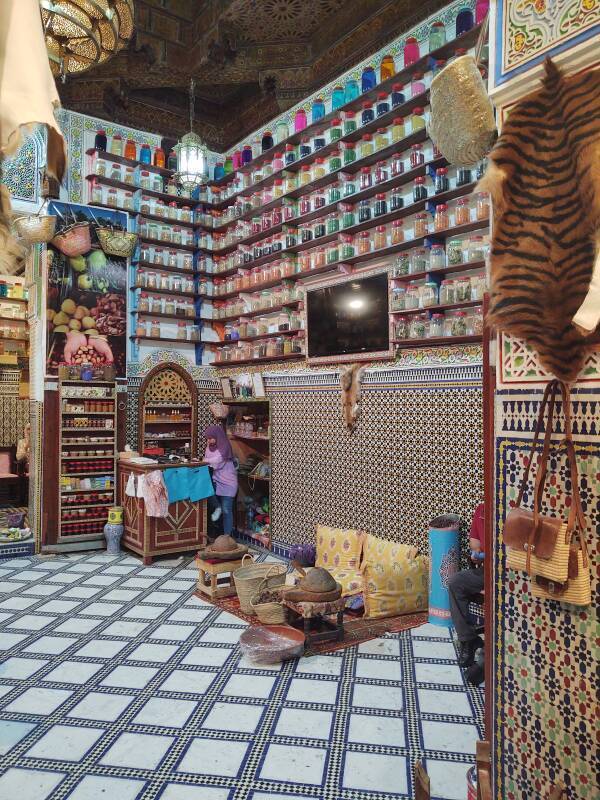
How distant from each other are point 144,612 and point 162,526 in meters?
1.92

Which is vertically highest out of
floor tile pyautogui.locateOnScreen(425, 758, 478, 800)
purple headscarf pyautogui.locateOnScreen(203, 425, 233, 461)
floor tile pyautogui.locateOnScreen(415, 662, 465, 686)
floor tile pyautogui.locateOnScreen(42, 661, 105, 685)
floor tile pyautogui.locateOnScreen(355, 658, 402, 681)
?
purple headscarf pyautogui.locateOnScreen(203, 425, 233, 461)

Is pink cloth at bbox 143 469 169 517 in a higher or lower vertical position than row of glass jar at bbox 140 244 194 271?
lower

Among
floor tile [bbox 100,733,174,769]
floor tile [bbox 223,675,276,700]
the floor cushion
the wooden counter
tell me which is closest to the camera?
floor tile [bbox 100,733,174,769]

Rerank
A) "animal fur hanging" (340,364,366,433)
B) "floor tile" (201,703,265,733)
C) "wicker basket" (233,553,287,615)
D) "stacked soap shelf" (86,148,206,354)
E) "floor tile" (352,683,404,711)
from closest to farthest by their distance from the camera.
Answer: "floor tile" (201,703,265,733)
"floor tile" (352,683,404,711)
"wicker basket" (233,553,287,615)
"animal fur hanging" (340,364,366,433)
"stacked soap shelf" (86,148,206,354)

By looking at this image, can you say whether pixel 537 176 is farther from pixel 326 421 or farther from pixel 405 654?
pixel 326 421

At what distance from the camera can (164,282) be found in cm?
891

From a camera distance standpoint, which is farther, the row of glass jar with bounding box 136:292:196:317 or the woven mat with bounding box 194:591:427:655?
the row of glass jar with bounding box 136:292:196:317

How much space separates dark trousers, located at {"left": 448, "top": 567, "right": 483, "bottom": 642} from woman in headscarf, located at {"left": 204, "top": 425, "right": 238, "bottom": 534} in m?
4.11

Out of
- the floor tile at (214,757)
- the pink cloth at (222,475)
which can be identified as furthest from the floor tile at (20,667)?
the pink cloth at (222,475)

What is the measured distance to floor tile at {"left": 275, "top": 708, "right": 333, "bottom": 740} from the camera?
3.26m

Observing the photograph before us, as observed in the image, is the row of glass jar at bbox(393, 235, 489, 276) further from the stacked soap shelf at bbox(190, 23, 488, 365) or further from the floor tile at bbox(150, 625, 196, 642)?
the floor tile at bbox(150, 625, 196, 642)

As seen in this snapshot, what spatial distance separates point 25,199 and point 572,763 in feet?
30.6

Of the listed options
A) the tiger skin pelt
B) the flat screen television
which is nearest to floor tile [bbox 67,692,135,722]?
the tiger skin pelt

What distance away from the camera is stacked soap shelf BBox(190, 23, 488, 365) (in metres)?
5.63
